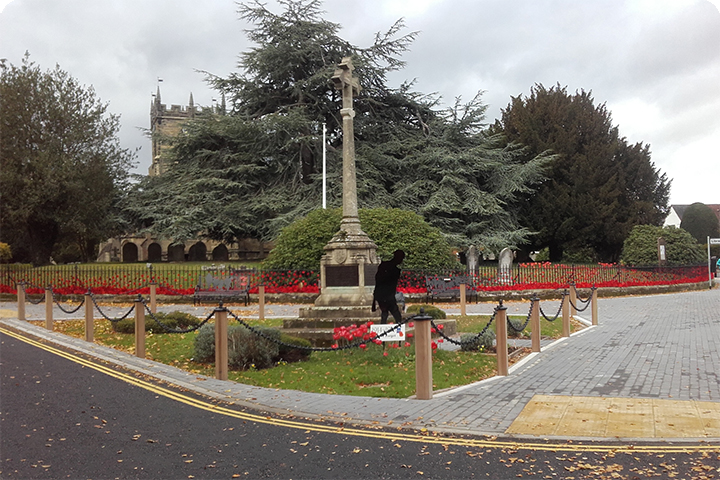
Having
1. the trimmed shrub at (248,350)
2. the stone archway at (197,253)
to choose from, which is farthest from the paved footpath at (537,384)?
the stone archway at (197,253)

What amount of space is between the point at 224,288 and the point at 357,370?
1337cm

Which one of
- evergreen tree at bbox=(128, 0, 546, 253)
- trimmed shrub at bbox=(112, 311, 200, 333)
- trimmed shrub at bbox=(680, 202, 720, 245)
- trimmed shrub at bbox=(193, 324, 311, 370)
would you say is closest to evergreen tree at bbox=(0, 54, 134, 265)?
evergreen tree at bbox=(128, 0, 546, 253)

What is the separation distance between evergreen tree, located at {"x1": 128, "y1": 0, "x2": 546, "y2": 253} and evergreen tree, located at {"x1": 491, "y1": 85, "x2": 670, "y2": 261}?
10.5 ft

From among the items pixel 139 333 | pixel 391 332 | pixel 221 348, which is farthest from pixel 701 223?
pixel 221 348

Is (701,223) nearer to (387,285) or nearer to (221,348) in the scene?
(387,285)

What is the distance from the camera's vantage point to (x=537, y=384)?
7.88 meters

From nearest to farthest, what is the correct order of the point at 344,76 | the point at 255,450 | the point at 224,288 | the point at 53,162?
the point at 255,450 → the point at 344,76 → the point at 224,288 → the point at 53,162

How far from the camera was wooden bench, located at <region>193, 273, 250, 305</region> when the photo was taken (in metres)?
21.0

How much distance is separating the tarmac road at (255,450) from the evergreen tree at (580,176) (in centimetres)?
2942

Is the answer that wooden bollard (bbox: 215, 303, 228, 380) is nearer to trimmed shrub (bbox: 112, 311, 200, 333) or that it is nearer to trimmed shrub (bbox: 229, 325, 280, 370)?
trimmed shrub (bbox: 229, 325, 280, 370)

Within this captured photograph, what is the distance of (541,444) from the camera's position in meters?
5.29

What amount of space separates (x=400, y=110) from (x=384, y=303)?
25.0m

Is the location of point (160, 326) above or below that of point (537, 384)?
above

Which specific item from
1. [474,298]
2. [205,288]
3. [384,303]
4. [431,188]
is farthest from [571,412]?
[431,188]
